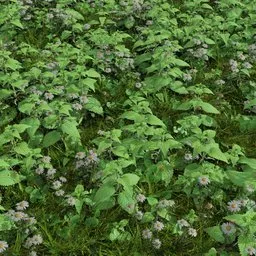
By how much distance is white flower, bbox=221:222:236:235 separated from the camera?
423 cm

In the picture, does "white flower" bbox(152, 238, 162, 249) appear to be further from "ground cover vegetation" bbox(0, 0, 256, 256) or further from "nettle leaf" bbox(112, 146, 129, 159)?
"nettle leaf" bbox(112, 146, 129, 159)

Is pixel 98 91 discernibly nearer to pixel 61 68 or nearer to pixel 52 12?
pixel 61 68

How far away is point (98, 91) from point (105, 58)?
57cm

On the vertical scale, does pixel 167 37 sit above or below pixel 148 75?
above

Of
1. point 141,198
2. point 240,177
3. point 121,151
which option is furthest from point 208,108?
point 141,198

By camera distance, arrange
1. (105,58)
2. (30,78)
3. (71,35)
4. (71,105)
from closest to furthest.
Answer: (71,105)
(30,78)
(105,58)
(71,35)

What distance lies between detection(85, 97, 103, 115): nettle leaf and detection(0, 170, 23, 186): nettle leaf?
4.56 feet

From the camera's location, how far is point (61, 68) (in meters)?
6.22

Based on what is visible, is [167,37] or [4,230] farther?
[167,37]

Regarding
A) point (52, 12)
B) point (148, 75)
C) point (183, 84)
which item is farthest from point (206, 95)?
point (52, 12)

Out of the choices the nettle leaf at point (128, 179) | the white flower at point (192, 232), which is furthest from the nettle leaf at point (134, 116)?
the white flower at point (192, 232)

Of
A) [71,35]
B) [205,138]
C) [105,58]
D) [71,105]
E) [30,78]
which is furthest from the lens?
[71,35]

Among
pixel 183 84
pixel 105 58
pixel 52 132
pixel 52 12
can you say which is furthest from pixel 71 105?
pixel 52 12

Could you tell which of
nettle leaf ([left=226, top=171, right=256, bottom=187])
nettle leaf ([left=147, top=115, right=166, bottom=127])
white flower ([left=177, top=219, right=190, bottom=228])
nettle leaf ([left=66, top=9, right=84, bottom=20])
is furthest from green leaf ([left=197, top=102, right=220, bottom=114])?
nettle leaf ([left=66, top=9, right=84, bottom=20])
